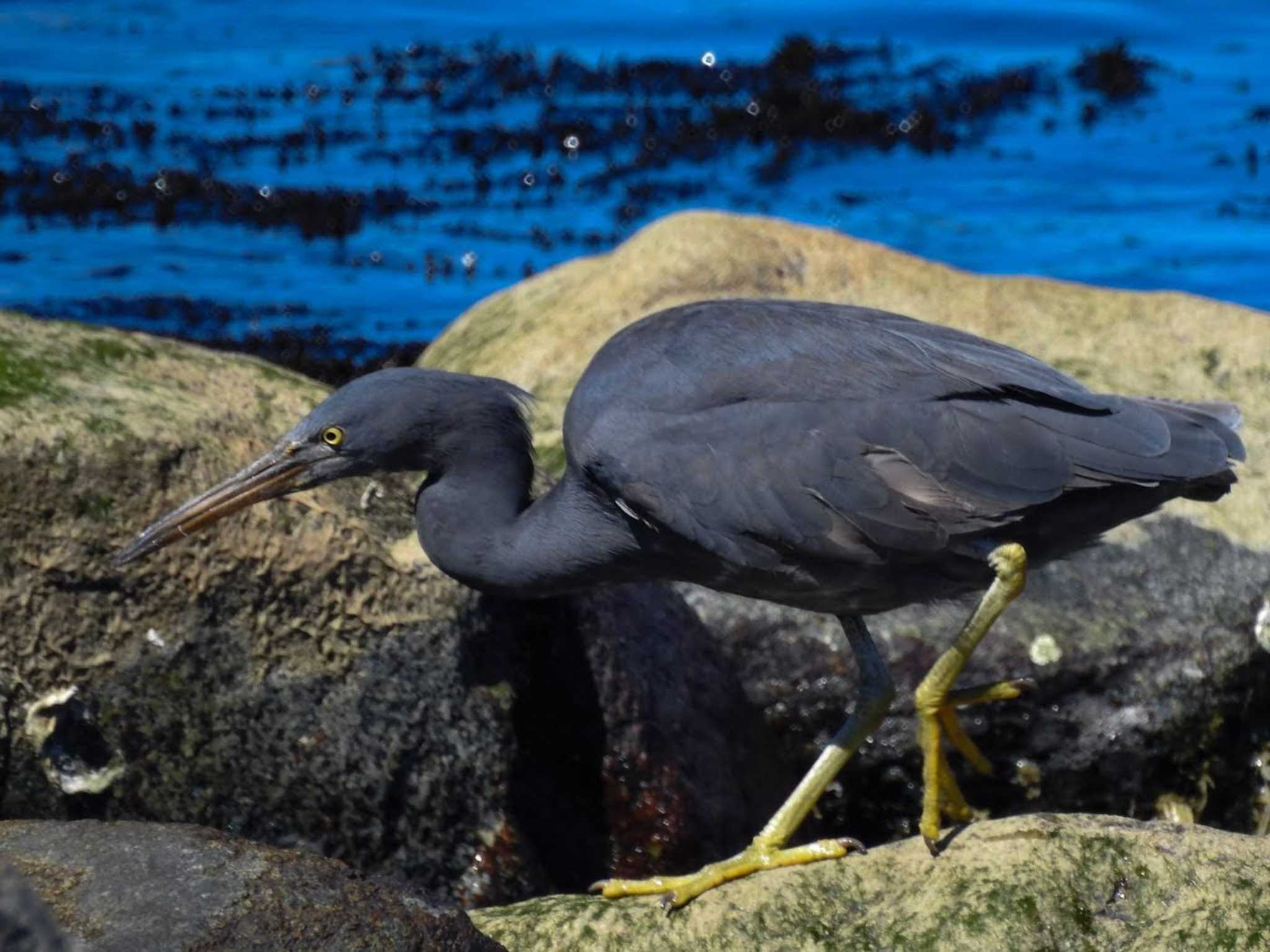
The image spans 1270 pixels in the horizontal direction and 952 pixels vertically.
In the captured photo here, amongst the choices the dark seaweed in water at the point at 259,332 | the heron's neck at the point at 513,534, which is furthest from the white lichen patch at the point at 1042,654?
the dark seaweed in water at the point at 259,332

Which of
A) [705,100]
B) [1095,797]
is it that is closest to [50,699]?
[1095,797]

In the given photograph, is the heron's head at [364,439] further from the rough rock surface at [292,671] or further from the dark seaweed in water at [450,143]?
the dark seaweed in water at [450,143]

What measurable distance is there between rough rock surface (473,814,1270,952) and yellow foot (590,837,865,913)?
36 millimetres

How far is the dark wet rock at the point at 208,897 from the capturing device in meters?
3.49

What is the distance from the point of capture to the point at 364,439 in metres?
4.61

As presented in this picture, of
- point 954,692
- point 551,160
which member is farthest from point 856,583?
point 551,160

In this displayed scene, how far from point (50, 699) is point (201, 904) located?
1210 millimetres

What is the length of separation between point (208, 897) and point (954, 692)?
2199 mm

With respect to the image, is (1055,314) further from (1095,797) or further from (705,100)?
(705,100)

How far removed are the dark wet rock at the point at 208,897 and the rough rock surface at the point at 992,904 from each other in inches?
22.8

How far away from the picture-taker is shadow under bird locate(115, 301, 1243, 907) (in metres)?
4.43

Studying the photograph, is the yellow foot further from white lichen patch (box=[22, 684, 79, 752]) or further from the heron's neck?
white lichen patch (box=[22, 684, 79, 752])

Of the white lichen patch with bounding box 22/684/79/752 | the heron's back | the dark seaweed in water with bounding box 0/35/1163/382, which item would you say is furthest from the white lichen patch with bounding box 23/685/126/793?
the dark seaweed in water with bounding box 0/35/1163/382

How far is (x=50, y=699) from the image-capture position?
180 inches
